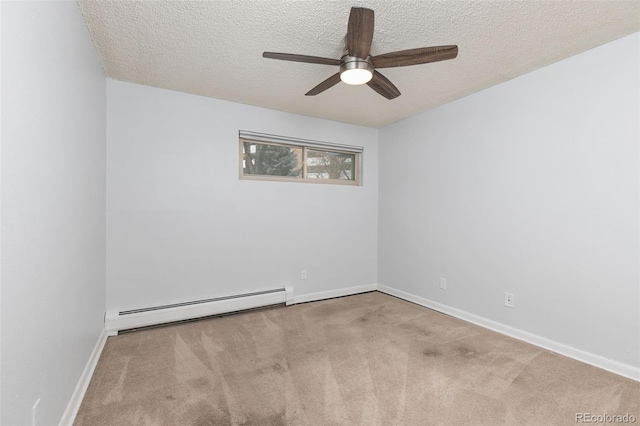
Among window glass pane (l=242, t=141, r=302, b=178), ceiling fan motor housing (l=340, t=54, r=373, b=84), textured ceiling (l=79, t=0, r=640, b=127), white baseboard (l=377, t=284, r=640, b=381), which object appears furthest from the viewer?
window glass pane (l=242, t=141, r=302, b=178)

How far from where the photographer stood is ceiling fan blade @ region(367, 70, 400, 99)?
2.05 m

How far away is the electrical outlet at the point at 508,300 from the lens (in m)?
2.62

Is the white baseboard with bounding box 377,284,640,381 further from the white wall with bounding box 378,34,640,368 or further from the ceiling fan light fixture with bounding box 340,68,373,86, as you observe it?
the ceiling fan light fixture with bounding box 340,68,373,86

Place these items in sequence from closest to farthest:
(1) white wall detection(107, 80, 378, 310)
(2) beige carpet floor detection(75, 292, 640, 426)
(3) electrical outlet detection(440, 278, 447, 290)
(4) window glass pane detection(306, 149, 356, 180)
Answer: (2) beige carpet floor detection(75, 292, 640, 426), (1) white wall detection(107, 80, 378, 310), (3) electrical outlet detection(440, 278, 447, 290), (4) window glass pane detection(306, 149, 356, 180)

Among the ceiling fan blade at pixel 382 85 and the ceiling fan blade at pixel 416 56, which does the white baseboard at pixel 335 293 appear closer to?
the ceiling fan blade at pixel 382 85

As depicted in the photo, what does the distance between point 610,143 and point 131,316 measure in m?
4.09

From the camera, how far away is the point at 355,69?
6.12ft

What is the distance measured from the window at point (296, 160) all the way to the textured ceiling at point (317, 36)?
722 millimetres

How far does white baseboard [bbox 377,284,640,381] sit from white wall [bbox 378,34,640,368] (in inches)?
1.7

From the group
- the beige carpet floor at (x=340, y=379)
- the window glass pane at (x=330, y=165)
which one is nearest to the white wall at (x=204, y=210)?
the window glass pane at (x=330, y=165)

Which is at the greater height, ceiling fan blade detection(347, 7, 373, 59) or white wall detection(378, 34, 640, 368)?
ceiling fan blade detection(347, 7, 373, 59)

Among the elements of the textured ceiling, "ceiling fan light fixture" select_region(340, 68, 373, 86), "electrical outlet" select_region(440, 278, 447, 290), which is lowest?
"electrical outlet" select_region(440, 278, 447, 290)

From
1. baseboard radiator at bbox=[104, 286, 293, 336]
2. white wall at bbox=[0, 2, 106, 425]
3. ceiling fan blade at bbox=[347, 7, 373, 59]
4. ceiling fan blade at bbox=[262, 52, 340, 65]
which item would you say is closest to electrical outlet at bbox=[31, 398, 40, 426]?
white wall at bbox=[0, 2, 106, 425]

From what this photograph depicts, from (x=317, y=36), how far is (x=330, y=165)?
2.07 m
